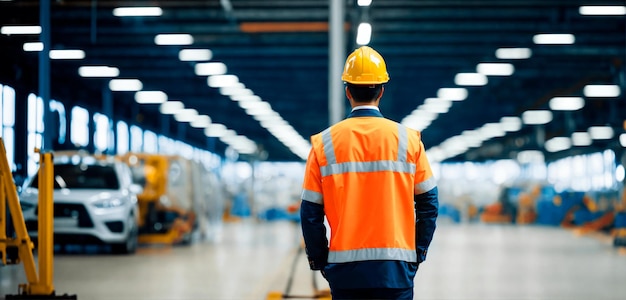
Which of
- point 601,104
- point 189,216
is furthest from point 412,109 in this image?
point 189,216

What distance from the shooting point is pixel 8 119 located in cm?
2103

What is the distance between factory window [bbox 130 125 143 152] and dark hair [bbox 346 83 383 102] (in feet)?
120

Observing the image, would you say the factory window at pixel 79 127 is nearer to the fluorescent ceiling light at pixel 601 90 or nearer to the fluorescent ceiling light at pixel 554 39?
the fluorescent ceiling light at pixel 554 39

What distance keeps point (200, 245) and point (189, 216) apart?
870mm

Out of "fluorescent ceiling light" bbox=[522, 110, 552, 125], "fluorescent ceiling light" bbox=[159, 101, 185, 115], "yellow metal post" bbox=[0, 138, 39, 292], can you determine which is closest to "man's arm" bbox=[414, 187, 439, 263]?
"yellow metal post" bbox=[0, 138, 39, 292]

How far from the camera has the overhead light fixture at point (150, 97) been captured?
107 ft

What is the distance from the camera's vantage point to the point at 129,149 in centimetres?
3900

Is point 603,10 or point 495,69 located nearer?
point 603,10

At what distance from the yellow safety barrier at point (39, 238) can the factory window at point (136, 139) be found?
102 ft

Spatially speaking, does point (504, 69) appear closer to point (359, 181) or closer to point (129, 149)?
point (129, 149)

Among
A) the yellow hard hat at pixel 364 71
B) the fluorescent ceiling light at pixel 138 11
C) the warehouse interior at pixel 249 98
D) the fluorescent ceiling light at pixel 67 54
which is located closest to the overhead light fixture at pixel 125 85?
the warehouse interior at pixel 249 98

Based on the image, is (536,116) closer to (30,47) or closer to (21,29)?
(30,47)

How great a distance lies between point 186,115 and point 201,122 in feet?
10.8

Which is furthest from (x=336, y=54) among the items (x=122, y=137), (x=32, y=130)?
(x=122, y=137)
